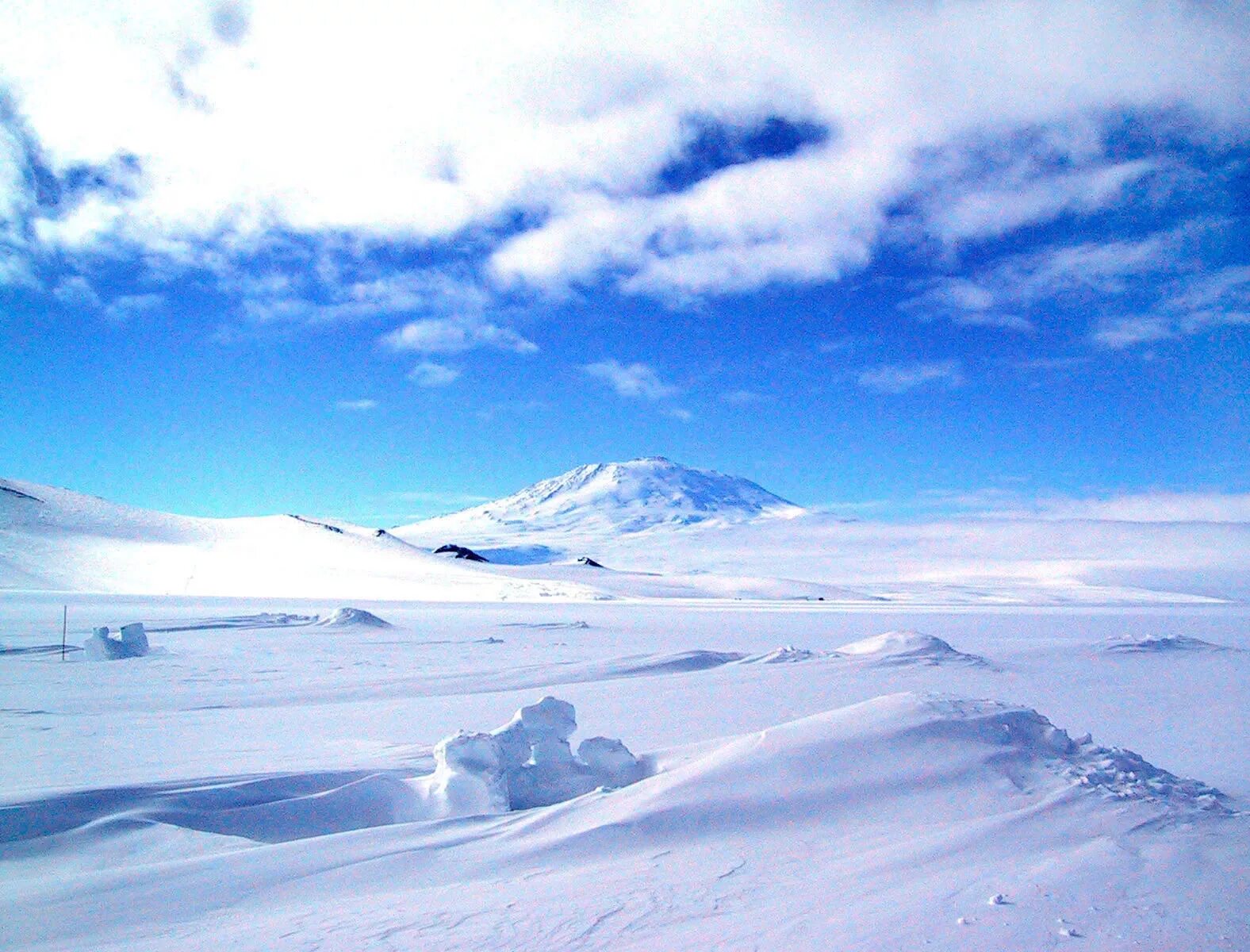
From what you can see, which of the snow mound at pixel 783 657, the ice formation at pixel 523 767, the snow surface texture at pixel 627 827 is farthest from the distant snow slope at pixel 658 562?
the ice formation at pixel 523 767

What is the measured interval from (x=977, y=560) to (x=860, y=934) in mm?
87904

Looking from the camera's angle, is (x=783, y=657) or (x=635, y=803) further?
(x=783, y=657)

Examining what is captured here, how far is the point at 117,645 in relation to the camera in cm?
1404

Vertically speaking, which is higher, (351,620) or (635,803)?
(351,620)

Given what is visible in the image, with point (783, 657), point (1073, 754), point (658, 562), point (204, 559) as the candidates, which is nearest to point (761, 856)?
point (1073, 754)

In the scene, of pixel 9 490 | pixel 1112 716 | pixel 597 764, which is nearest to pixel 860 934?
pixel 597 764

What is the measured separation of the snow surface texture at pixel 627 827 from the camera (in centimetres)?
314

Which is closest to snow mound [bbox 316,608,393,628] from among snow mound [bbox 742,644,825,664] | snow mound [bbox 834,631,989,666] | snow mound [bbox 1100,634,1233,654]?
snow mound [bbox 742,644,825,664]

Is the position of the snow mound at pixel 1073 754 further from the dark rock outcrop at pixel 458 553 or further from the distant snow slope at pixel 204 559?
the dark rock outcrop at pixel 458 553

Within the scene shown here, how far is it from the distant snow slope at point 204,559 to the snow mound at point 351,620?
23287 millimetres

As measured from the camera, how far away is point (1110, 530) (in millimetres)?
90250

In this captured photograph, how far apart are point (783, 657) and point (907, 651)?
212 centimetres

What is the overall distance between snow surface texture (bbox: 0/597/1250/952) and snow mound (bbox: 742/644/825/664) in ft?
15.2

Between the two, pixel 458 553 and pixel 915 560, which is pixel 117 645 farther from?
pixel 915 560
